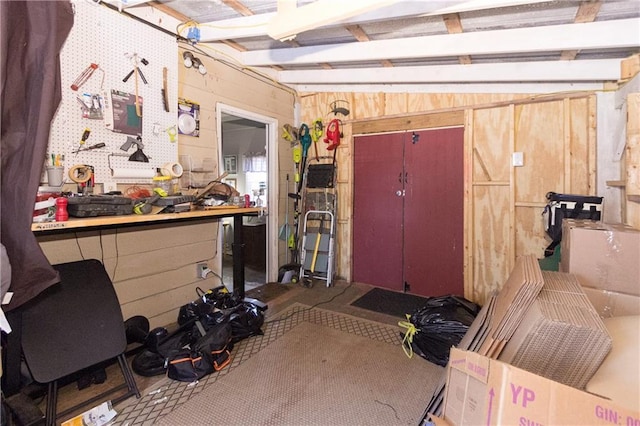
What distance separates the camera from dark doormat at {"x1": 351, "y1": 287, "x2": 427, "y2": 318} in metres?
3.28

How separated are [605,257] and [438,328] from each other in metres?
1.14

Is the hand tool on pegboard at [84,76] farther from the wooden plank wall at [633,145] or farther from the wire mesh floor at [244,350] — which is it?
the wooden plank wall at [633,145]

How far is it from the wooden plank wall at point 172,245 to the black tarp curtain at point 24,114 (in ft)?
3.25

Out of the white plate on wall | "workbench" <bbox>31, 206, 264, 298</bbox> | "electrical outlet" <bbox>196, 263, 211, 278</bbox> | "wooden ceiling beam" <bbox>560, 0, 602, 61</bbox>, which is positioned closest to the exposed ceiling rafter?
"wooden ceiling beam" <bbox>560, 0, 602, 61</bbox>

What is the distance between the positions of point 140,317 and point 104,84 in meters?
1.79

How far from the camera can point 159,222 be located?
8.80ft

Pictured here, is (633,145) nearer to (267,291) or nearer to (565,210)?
(565,210)

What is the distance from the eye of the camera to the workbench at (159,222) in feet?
5.30

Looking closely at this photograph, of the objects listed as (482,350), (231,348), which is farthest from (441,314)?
(231,348)

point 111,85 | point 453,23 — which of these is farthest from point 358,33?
point 111,85

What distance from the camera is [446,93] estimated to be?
11.5 feet

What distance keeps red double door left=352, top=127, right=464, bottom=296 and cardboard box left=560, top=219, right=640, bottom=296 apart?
155 cm

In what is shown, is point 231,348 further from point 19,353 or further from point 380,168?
point 380,168

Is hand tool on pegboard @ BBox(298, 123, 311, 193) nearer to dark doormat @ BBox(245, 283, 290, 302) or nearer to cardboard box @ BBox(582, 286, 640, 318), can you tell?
dark doormat @ BBox(245, 283, 290, 302)
